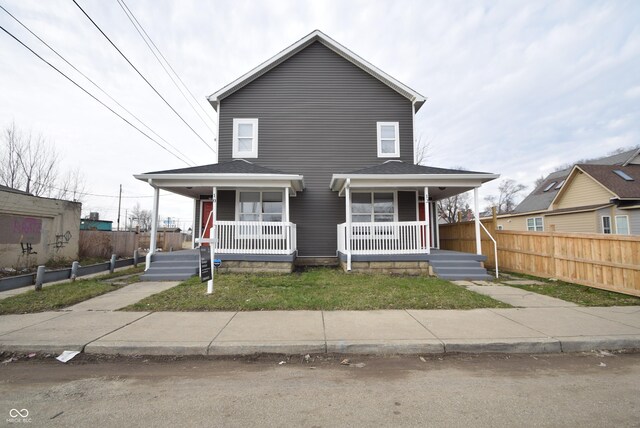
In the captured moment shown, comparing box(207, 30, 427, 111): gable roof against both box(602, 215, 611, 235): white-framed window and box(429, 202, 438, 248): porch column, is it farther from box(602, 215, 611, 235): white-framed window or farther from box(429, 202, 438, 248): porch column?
box(602, 215, 611, 235): white-framed window

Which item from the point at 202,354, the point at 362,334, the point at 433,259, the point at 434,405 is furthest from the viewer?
the point at 433,259

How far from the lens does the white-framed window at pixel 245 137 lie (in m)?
12.3

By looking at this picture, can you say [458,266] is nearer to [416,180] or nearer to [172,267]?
[416,180]

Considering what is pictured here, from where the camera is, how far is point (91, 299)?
669cm

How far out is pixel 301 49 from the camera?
41.8 ft

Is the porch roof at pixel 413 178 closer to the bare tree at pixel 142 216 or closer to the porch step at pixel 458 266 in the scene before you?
the porch step at pixel 458 266

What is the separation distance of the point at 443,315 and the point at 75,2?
444 inches

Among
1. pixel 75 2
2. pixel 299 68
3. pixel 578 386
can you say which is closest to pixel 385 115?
pixel 299 68

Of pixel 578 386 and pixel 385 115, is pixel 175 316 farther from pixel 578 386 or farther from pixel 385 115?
pixel 385 115

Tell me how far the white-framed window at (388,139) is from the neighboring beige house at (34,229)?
16145mm

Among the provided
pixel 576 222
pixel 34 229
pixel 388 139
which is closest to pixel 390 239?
pixel 388 139

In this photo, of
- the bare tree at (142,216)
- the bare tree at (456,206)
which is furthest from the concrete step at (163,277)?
the bare tree at (142,216)

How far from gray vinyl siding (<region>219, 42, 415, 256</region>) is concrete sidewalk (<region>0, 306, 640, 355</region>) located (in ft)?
23.3

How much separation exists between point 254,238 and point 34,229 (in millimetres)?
11813
